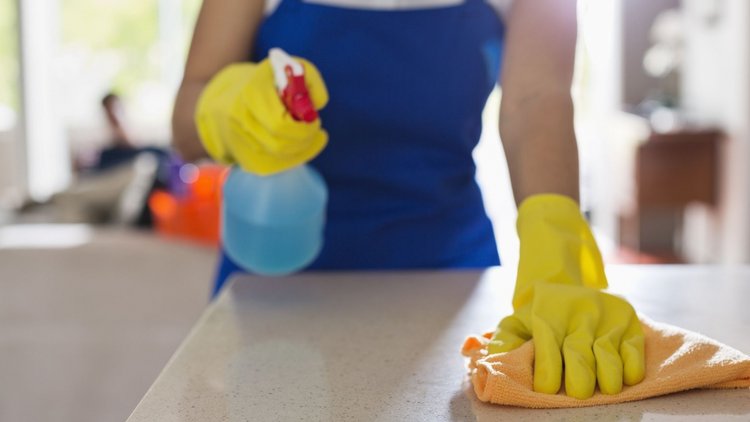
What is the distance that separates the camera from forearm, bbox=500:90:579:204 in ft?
3.33

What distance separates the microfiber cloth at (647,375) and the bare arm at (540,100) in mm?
289

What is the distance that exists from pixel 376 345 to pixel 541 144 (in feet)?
1.00

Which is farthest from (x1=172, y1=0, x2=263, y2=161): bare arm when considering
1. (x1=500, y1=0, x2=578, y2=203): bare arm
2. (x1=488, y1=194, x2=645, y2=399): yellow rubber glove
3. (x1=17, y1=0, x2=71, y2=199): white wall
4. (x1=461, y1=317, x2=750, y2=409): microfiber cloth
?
(x1=17, y1=0, x2=71, y2=199): white wall

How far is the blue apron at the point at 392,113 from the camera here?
130 cm

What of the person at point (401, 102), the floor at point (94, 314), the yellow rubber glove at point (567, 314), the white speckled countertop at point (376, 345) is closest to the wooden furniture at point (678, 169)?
the floor at point (94, 314)

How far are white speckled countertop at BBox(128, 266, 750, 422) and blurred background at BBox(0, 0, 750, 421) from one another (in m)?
0.37

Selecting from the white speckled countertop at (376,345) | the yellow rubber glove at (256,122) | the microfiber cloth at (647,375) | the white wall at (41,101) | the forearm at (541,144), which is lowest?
the white wall at (41,101)

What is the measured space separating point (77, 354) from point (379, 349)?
6.86ft

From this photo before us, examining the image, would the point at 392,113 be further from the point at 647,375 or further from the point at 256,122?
the point at 647,375

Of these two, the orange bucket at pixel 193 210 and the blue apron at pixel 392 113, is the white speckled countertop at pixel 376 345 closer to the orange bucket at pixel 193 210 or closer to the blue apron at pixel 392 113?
the blue apron at pixel 392 113

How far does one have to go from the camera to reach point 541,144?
1.05m

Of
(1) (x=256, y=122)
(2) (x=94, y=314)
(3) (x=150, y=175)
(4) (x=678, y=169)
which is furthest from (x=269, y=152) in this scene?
(4) (x=678, y=169)

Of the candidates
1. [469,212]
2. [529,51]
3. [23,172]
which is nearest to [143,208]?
[469,212]

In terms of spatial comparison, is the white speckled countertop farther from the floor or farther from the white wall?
the white wall
